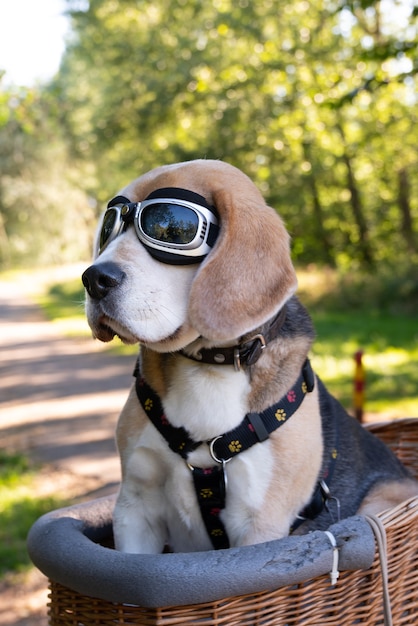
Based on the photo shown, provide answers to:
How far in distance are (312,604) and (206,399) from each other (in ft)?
2.23

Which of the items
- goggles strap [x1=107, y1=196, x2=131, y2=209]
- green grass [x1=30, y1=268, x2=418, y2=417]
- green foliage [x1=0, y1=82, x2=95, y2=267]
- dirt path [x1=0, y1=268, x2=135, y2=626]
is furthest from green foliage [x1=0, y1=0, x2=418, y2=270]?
goggles strap [x1=107, y1=196, x2=131, y2=209]

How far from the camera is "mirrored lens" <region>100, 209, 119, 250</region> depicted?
229 cm

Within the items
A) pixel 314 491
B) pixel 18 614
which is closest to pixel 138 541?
pixel 314 491

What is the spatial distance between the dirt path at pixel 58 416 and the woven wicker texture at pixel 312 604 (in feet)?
6.01

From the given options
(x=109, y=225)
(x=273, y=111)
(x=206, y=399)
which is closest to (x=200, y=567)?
(x=206, y=399)

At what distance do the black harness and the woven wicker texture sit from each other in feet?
1.39

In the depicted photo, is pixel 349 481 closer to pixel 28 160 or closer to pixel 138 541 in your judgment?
pixel 138 541

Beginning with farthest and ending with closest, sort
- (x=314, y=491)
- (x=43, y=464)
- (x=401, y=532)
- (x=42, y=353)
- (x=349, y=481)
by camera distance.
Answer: (x=42, y=353) → (x=43, y=464) → (x=349, y=481) → (x=314, y=491) → (x=401, y=532)

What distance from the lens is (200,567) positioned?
1853mm

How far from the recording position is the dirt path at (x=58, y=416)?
4.04 m

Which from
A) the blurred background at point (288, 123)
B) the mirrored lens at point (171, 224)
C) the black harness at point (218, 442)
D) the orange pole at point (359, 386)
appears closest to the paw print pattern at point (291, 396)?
the black harness at point (218, 442)

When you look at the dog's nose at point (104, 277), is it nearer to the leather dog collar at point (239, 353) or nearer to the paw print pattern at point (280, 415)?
the leather dog collar at point (239, 353)

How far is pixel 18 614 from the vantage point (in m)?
3.73

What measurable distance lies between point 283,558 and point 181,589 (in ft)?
0.91
